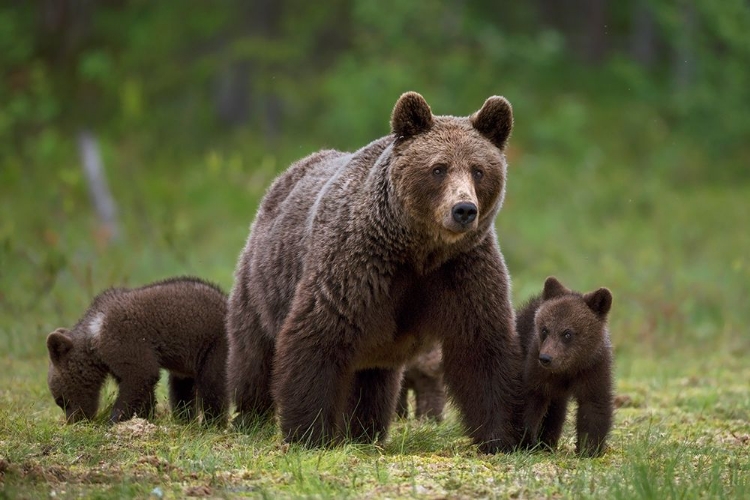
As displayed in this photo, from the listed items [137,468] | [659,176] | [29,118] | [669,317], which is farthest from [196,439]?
[29,118]

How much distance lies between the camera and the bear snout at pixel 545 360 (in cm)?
684

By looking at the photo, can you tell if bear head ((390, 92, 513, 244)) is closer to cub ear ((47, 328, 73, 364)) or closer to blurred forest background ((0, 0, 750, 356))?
cub ear ((47, 328, 73, 364))

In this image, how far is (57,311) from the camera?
12414mm

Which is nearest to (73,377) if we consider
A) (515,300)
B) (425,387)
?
(425,387)

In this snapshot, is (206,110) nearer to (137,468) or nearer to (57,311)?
(57,311)

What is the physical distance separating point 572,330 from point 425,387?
2.57m

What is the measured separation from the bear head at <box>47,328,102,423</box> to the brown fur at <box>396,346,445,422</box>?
2538 millimetres

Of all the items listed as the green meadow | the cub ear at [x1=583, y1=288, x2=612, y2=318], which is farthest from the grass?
the cub ear at [x1=583, y1=288, x2=612, y2=318]

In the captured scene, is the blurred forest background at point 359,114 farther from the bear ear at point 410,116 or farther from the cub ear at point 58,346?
the bear ear at point 410,116

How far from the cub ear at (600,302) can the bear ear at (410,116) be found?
5.19ft

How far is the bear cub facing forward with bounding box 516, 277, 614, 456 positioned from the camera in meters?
6.99

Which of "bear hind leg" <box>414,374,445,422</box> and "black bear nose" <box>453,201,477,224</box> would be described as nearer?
"black bear nose" <box>453,201,477,224</box>

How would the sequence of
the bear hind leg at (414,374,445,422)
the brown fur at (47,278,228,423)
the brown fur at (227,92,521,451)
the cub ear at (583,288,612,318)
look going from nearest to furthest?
the brown fur at (227,92,521,451), the cub ear at (583,288,612,318), the brown fur at (47,278,228,423), the bear hind leg at (414,374,445,422)

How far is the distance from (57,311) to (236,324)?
4863 mm
